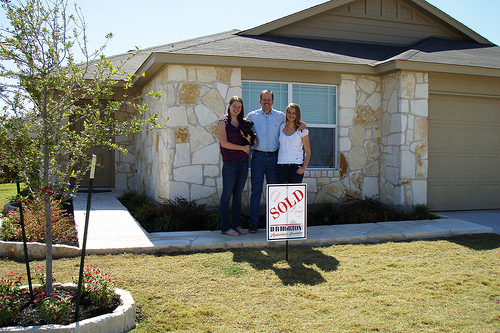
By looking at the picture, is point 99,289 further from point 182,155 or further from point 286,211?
point 182,155

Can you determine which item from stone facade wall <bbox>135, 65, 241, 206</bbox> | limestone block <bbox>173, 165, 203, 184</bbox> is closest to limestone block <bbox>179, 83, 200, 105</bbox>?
stone facade wall <bbox>135, 65, 241, 206</bbox>

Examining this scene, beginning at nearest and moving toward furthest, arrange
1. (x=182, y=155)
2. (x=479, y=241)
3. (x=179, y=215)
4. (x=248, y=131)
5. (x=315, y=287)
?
(x=315, y=287), (x=248, y=131), (x=479, y=241), (x=179, y=215), (x=182, y=155)

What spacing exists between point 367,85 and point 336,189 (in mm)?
2190

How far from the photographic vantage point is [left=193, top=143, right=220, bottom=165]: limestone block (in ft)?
25.5

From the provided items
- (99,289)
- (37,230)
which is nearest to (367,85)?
(37,230)

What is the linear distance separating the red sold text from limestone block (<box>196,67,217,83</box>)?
3391 millimetres

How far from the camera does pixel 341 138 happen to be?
8.47 m

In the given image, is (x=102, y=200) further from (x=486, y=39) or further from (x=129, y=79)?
(x=486, y=39)

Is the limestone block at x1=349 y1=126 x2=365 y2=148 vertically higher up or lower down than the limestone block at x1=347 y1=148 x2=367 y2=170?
higher up

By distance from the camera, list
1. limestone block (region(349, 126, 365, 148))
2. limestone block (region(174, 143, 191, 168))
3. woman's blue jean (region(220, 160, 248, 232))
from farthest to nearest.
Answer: limestone block (region(349, 126, 365, 148))
limestone block (region(174, 143, 191, 168))
woman's blue jean (region(220, 160, 248, 232))

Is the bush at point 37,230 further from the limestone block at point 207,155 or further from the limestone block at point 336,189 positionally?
the limestone block at point 336,189

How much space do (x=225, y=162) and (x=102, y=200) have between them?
4288 millimetres

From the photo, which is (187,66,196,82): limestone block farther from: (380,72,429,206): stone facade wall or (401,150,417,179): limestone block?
(401,150,417,179): limestone block

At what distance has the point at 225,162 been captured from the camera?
617 centimetres
